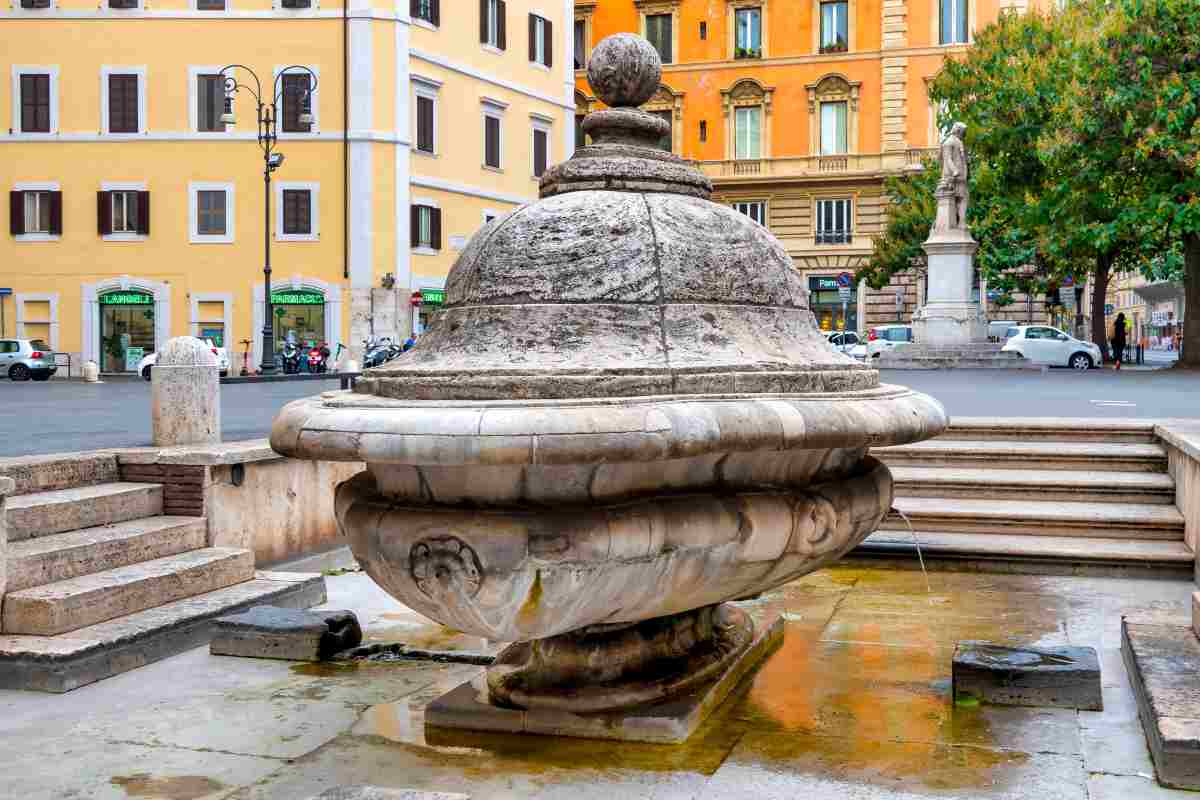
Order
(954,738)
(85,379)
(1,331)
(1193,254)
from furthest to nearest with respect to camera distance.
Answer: (1,331) < (85,379) < (1193,254) < (954,738)

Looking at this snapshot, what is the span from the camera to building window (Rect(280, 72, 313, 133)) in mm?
39469

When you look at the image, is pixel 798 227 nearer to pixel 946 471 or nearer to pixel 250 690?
pixel 946 471

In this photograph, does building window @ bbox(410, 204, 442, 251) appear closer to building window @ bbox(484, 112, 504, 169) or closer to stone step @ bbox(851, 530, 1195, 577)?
building window @ bbox(484, 112, 504, 169)

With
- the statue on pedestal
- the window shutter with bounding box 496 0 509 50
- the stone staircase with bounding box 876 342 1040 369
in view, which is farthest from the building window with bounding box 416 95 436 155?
the stone staircase with bounding box 876 342 1040 369

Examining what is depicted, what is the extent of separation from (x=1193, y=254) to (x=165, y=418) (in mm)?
29182

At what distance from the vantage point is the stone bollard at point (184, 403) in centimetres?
843

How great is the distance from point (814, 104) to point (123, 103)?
84.6 feet

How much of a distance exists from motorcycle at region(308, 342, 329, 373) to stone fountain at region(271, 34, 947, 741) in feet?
108

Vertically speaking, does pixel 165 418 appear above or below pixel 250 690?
above

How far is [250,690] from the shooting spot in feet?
18.6

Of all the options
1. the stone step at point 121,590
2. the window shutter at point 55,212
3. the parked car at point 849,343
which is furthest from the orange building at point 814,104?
the stone step at point 121,590

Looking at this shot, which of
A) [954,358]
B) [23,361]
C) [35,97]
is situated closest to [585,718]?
[954,358]

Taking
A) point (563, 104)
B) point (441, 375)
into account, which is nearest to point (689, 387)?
point (441, 375)

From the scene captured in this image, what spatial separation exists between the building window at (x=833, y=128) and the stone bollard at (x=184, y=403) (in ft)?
155
